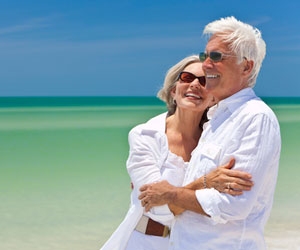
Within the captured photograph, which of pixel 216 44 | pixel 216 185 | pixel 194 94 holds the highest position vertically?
pixel 216 44

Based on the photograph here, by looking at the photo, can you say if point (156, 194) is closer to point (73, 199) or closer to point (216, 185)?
point (216, 185)

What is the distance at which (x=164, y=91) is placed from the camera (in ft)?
10.1

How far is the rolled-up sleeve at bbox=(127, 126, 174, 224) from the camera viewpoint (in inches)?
104

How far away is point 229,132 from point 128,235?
869 millimetres

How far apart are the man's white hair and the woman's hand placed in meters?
0.42

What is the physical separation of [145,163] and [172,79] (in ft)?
1.86

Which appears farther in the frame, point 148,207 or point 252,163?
point 148,207

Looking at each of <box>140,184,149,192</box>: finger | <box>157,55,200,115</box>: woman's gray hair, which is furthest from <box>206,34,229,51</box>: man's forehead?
<box>140,184,149,192</box>: finger

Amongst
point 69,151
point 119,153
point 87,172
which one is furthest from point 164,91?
point 69,151

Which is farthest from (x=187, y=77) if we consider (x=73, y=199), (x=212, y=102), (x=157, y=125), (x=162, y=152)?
(x=73, y=199)

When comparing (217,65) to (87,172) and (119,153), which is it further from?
(119,153)

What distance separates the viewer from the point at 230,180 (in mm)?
2193

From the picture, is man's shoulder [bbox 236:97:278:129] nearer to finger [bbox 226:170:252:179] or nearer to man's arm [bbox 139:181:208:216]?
finger [bbox 226:170:252:179]

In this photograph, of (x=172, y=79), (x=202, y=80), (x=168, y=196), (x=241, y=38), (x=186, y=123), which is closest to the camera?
(x=241, y=38)
